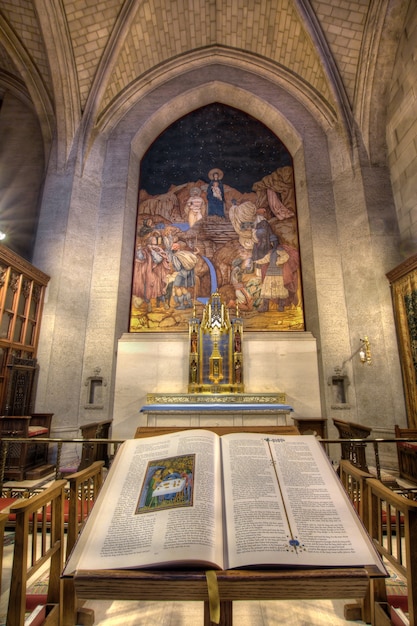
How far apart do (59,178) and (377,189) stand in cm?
942

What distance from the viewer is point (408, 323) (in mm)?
7648

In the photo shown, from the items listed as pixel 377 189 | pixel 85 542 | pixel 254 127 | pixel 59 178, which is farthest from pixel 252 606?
pixel 254 127

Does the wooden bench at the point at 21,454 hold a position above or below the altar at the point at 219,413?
below

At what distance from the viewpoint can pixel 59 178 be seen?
9906 millimetres

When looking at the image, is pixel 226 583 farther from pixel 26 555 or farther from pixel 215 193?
pixel 215 193

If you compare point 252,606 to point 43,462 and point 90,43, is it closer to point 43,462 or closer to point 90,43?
point 43,462

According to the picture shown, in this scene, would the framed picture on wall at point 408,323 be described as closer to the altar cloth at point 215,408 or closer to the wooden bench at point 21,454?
the altar cloth at point 215,408

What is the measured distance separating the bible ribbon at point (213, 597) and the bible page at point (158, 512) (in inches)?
1.6

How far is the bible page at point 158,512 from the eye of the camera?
120 cm

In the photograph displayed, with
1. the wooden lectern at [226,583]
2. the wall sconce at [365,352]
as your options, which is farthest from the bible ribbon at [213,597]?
the wall sconce at [365,352]

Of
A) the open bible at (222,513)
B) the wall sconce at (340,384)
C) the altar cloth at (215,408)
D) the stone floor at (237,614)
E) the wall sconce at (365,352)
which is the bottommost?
the stone floor at (237,614)

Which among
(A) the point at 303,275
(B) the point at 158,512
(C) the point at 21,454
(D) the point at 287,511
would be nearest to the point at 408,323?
(A) the point at 303,275

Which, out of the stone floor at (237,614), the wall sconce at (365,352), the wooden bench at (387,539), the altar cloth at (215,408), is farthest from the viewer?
the wall sconce at (365,352)

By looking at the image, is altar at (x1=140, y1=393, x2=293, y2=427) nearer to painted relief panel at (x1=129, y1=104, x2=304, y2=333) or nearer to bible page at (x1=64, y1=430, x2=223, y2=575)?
painted relief panel at (x1=129, y1=104, x2=304, y2=333)
